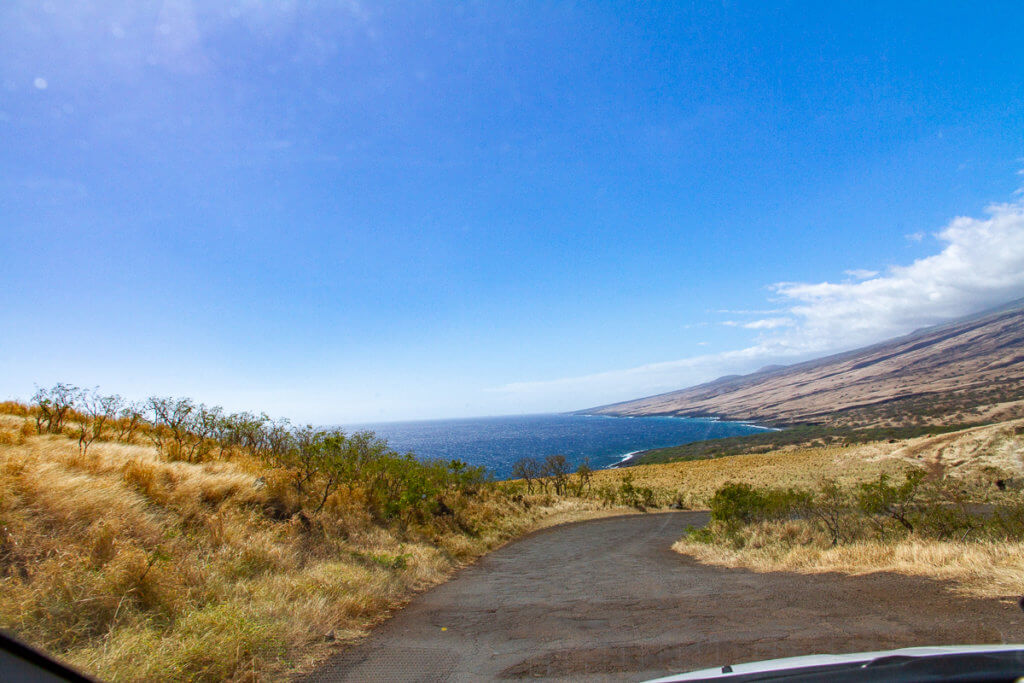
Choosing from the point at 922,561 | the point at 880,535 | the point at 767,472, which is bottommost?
the point at 767,472

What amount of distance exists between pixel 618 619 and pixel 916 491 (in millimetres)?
12628

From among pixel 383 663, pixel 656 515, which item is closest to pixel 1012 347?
pixel 656 515

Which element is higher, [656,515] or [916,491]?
[916,491]

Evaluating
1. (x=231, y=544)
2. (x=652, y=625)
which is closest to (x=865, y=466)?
(x=652, y=625)

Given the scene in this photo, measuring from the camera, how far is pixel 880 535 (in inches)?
484

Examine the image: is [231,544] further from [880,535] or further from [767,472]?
[767,472]

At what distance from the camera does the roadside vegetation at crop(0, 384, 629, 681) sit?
5156 mm

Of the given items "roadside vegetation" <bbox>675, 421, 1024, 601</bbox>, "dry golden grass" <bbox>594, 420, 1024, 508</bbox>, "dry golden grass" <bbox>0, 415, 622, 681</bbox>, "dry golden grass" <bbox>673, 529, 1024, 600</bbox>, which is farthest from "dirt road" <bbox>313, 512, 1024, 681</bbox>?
"dry golden grass" <bbox>594, 420, 1024, 508</bbox>

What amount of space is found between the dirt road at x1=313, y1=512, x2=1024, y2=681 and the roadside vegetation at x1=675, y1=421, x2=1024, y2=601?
0.82 m

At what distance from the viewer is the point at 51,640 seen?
4.74 m

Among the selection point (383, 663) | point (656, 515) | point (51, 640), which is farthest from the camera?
point (656, 515)

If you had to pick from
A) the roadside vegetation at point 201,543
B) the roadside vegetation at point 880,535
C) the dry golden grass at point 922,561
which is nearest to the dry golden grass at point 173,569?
Result: the roadside vegetation at point 201,543

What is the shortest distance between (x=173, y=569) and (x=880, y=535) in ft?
54.5

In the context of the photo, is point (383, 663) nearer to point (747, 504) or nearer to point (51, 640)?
point (51, 640)
